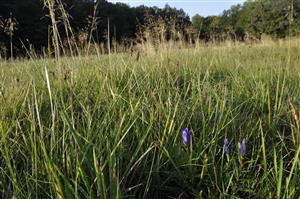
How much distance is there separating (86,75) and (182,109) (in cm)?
99

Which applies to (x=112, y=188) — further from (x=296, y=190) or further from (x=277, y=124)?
(x=277, y=124)

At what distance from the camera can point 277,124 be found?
1655mm

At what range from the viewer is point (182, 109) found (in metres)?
1.61

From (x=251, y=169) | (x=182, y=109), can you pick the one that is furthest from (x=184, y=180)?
(x=182, y=109)

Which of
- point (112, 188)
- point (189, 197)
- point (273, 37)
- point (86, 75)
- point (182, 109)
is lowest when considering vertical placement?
point (189, 197)

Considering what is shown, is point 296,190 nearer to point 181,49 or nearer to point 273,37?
point 181,49

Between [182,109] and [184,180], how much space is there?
47 centimetres

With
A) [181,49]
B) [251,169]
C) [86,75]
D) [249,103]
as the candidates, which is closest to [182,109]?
[251,169]

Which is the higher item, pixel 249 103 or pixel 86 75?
pixel 86 75

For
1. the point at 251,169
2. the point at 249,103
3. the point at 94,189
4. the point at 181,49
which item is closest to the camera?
the point at 94,189

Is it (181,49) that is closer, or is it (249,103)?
(249,103)

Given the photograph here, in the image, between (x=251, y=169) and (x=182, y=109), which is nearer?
(x=251, y=169)

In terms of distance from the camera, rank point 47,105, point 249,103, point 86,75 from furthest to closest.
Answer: point 86,75 → point 249,103 → point 47,105

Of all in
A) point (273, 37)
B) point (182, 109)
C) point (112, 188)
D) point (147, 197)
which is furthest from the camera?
point (273, 37)
